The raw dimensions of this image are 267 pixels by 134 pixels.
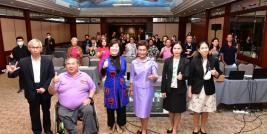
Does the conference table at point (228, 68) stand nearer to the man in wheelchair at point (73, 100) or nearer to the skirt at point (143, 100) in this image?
the skirt at point (143, 100)

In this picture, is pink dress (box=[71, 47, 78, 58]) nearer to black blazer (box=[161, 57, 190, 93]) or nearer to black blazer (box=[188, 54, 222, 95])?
black blazer (box=[161, 57, 190, 93])

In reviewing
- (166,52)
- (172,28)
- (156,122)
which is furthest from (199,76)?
(172,28)

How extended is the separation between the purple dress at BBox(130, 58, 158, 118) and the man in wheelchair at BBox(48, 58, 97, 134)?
2.35ft

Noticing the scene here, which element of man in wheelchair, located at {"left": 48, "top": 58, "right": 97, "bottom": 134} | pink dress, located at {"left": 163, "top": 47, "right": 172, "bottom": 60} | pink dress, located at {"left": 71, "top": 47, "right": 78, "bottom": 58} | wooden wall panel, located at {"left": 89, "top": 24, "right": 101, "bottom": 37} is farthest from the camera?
wooden wall panel, located at {"left": 89, "top": 24, "right": 101, "bottom": 37}

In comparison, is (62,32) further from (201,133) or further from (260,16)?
(201,133)

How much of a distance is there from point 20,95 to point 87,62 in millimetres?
2101

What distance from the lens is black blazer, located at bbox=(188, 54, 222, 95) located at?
123 inches

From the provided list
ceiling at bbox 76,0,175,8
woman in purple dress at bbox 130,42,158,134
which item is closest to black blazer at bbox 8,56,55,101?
woman in purple dress at bbox 130,42,158,134

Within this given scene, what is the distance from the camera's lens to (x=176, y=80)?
3.10 m

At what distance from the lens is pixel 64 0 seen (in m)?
11.5

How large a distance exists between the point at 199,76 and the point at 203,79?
8 centimetres

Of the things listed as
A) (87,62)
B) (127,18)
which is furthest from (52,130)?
(127,18)

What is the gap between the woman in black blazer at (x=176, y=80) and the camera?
3.08 meters

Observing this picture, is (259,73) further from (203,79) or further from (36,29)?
(36,29)
